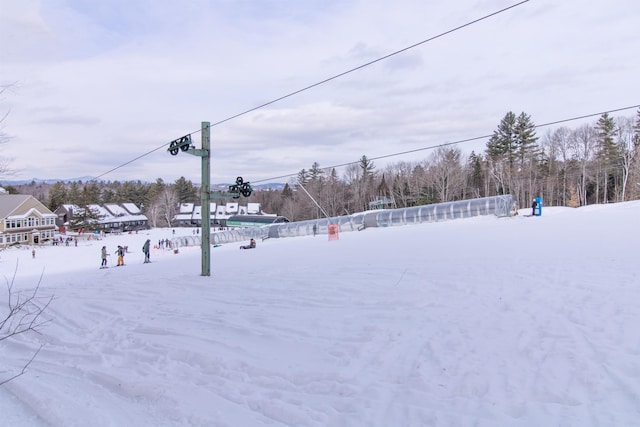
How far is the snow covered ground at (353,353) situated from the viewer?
4.04 metres

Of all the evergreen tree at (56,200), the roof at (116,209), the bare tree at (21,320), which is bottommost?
the bare tree at (21,320)

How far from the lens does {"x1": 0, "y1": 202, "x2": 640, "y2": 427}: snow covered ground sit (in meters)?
4.04

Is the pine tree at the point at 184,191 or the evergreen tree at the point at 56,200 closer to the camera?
the evergreen tree at the point at 56,200

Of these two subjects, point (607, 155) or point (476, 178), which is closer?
point (607, 155)

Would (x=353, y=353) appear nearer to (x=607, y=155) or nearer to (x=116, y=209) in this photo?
(x=607, y=155)

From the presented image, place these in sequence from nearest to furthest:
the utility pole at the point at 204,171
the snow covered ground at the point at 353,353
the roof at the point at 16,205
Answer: the snow covered ground at the point at 353,353
the utility pole at the point at 204,171
the roof at the point at 16,205

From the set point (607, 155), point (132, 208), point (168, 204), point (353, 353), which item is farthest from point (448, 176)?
point (132, 208)

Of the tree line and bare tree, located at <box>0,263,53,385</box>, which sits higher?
the tree line

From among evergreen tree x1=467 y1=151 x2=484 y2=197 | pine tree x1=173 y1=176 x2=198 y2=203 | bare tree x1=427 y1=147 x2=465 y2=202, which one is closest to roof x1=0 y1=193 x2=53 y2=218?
pine tree x1=173 y1=176 x2=198 y2=203

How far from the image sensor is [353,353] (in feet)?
17.6

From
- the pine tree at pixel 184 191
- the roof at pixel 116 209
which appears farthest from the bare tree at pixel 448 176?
the roof at pixel 116 209

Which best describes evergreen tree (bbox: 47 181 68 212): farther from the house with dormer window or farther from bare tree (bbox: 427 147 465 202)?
bare tree (bbox: 427 147 465 202)

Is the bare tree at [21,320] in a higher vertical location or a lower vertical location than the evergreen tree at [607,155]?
lower

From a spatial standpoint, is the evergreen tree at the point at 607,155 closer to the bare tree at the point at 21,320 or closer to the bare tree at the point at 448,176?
the bare tree at the point at 448,176
